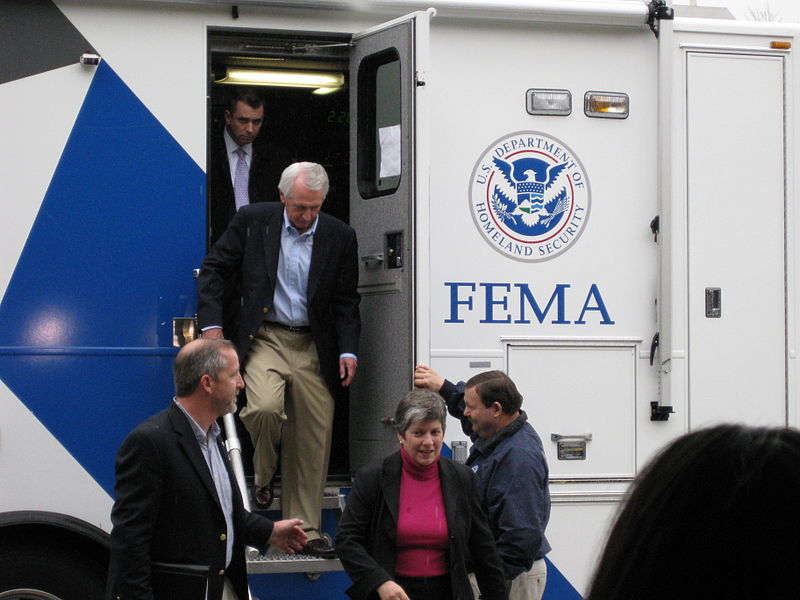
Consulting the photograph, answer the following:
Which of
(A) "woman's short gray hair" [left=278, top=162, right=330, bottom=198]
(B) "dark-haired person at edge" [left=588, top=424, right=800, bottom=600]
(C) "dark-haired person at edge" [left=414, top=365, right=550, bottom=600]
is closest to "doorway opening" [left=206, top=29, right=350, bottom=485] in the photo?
(A) "woman's short gray hair" [left=278, top=162, right=330, bottom=198]

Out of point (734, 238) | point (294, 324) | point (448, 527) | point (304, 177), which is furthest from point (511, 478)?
point (734, 238)

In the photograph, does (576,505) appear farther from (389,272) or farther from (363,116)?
(363,116)

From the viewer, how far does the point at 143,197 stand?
469cm

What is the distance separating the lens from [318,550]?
15.0 feet

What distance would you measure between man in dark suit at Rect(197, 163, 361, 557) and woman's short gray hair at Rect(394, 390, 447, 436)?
2.30 ft

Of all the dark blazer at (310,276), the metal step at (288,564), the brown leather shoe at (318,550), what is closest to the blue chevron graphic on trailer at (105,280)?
the dark blazer at (310,276)

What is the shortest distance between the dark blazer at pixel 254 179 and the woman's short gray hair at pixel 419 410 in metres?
1.94

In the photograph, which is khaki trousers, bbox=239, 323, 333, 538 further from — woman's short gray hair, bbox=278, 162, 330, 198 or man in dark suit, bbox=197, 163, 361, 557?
woman's short gray hair, bbox=278, 162, 330, 198

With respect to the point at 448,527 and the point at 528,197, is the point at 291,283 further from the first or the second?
the point at 448,527

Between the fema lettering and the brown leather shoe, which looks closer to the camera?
the brown leather shoe

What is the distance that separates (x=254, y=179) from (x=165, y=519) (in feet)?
8.58

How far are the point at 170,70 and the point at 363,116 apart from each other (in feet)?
2.86

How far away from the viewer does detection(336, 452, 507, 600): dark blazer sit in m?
3.88

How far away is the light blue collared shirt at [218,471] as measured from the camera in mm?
3508
